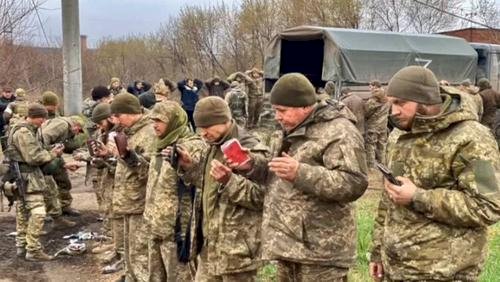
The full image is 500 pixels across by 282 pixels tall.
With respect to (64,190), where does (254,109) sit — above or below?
above

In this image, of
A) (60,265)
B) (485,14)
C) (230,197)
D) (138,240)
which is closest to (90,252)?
(60,265)

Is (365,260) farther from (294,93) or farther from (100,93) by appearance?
(100,93)

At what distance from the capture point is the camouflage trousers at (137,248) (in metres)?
5.72

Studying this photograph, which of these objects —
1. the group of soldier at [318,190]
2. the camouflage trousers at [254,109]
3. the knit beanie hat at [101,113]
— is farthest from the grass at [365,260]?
the camouflage trousers at [254,109]

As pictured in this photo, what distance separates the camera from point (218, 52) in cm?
3400

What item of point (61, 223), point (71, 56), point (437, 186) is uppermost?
point (71, 56)

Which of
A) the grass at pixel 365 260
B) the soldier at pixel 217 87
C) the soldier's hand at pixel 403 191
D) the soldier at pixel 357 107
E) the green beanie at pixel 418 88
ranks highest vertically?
the green beanie at pixel 418 88

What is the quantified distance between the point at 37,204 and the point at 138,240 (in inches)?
111

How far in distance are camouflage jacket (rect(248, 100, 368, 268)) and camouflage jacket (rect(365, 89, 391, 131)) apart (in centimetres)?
850

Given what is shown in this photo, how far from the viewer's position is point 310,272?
3818 mm

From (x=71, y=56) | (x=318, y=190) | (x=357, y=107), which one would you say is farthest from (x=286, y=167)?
(x=71, y=56)

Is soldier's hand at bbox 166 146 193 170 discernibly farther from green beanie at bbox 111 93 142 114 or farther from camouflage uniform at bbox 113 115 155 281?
green beanie at bbox 111 93 142 114

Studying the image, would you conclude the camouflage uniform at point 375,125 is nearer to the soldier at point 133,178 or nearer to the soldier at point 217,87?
the soldier at point 133,178

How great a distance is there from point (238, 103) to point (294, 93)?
1214 cm
